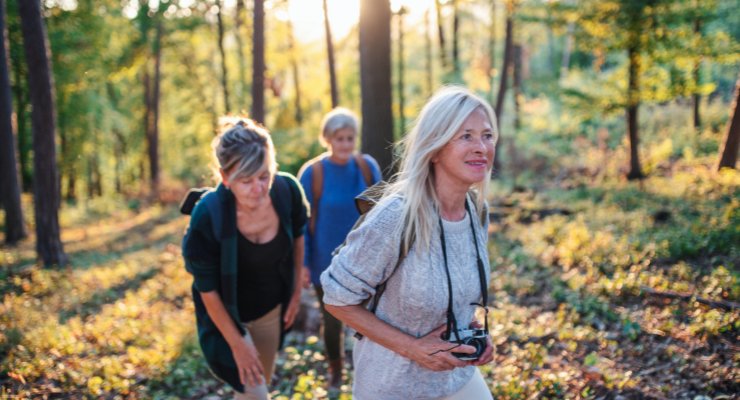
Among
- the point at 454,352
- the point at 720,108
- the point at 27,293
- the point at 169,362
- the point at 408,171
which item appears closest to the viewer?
the point at 454,352

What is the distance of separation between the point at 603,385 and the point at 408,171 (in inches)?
132

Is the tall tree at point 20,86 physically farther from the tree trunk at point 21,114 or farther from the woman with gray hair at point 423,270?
the woman with gray hair at point 423,270

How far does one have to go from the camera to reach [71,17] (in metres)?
17.2

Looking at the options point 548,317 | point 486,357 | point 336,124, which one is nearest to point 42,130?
point 336,124

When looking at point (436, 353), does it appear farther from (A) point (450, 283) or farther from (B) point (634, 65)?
(B) point (634, 65)

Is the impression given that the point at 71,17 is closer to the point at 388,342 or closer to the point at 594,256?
the point at 594,256

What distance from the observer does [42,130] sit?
31.3 ft

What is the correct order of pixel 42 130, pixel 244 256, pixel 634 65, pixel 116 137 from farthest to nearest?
pixel 116 137, pixel 634 65, pixel 42 130, pixel 244 256

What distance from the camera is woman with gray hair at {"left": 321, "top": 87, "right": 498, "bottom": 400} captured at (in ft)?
6.91

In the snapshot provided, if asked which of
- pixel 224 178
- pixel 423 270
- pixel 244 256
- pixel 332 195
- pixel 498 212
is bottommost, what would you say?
pixel 498 212

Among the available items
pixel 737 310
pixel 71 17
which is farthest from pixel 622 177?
pixel 71 17

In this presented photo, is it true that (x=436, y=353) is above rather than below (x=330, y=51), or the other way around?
below

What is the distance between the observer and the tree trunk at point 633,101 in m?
12.4

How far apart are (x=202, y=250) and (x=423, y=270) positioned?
1.50 m
